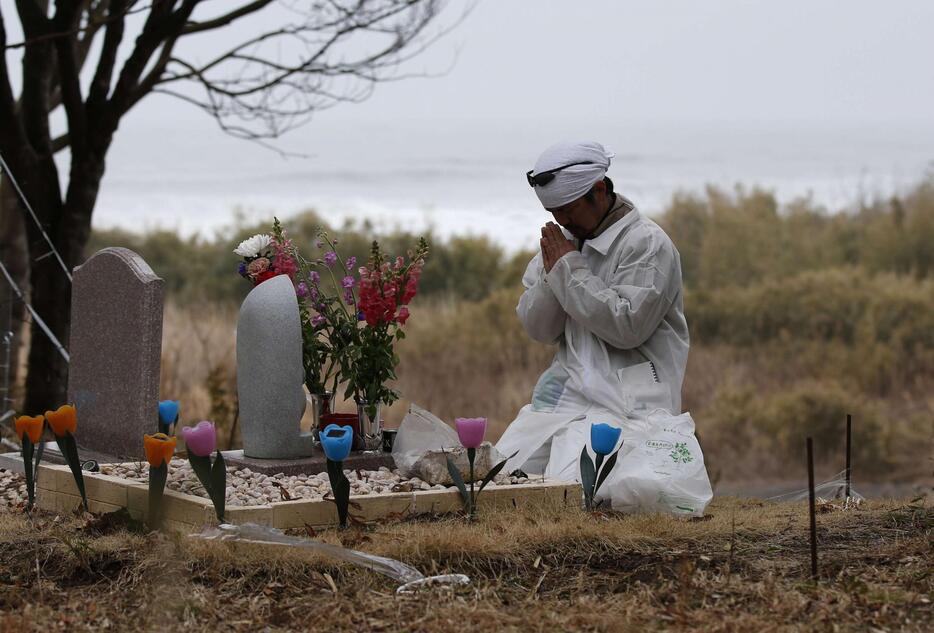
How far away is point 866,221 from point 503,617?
20.6 metres

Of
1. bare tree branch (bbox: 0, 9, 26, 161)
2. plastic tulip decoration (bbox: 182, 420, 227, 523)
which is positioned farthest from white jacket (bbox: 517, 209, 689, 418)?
bare tree branch (bbox: 0, 9, 26, 161)

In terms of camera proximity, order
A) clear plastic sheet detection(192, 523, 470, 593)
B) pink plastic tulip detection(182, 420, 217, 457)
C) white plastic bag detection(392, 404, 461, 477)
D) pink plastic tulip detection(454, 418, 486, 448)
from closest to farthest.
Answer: clear plastic sheet detection(192, 523, 470, 593), pink plastic tulip detection(182, 420, 217, 457), pink plastic tulip detection(454, 418, 486, 448), white plastic bag detection(392, 404, 461, 477)

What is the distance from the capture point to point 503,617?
3.82 metres

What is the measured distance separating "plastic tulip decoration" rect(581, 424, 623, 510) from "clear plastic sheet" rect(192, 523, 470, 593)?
110cm

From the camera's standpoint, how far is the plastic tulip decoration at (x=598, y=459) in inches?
200

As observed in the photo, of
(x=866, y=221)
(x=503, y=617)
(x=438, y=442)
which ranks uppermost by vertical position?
(x=866, y=221)

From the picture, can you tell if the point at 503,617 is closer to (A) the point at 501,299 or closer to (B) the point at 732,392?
(B) the point at 732,392

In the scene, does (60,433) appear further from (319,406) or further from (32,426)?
(319,406)

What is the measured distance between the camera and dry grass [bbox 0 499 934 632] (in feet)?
12.5

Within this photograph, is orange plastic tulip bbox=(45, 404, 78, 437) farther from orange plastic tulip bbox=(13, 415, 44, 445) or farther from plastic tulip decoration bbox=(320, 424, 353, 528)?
plastic tulip decoration bbox=(320, 424, 353, 528)

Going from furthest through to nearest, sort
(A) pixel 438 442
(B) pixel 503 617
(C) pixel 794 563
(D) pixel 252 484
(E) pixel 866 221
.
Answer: (E) pixel 866 221 < (A) pixel 438 442 < (D) pixel 252 484 < (C) pixel 794 563 < (B) pixel 503 617

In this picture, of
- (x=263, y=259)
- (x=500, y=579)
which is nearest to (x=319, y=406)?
(x=263, y=259)

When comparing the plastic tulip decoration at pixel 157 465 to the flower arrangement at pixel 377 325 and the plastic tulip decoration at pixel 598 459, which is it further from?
the plastic tulip decoration at pixel 598 459

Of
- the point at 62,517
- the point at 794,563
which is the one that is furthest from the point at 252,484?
the point at 794,563
